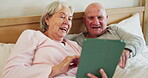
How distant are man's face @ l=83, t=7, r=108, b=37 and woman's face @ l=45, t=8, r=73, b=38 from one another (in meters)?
0.35

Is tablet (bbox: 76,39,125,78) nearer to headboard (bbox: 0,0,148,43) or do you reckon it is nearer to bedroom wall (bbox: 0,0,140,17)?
headboard (bbox: 0,0,148,43)

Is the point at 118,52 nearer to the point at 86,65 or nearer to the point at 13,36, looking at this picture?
→ the point at 86,65

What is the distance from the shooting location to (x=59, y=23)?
1364 mm

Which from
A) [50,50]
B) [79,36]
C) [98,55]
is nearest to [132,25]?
[79,36]

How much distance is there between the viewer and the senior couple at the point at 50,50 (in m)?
1.13

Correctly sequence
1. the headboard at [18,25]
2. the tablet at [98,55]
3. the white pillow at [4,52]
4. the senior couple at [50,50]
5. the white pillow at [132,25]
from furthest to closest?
the white pillow at [132,25], the headboard at [18,25], the white pillow at [4,52], the senior couple at [50,50], the tablet at [98,55]

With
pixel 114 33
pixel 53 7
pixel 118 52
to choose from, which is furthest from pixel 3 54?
pixel 114 33

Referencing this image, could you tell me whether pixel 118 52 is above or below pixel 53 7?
below

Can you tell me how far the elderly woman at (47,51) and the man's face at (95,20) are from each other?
30cm

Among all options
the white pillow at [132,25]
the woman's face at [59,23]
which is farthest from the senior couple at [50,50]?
the white pillow at [132,25]

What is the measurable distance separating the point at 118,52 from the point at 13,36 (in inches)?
31.8

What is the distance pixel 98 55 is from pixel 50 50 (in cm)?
40

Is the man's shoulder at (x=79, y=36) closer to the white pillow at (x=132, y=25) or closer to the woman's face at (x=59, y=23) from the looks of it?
the woman's face at (x=59, y=23)

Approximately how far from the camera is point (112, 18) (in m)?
2.08
